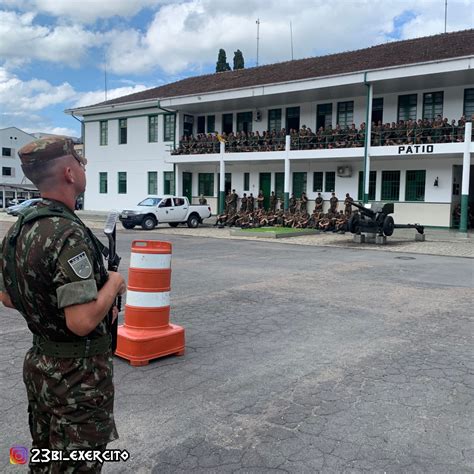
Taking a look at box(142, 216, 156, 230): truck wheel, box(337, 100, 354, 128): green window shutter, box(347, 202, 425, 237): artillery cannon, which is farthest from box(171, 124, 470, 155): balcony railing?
box(142, 216, 156, 230): truck wheel

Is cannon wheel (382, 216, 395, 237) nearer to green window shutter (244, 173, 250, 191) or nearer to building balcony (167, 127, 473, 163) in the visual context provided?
building balcony (167, 127, 473, 163)

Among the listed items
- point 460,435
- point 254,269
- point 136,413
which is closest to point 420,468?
point 460,435

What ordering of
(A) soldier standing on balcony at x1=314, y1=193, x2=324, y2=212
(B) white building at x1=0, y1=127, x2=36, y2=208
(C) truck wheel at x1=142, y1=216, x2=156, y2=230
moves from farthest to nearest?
(B) white building at x1=0, y1=127, x2=36, y2=208 < (A) soldier standing on balcony at x1=314, y1=193, x2=324, y2=212 < (C) truck wheel at x1=142, y1=216, x2=156, y2=230

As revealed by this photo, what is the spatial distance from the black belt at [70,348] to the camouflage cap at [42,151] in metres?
0.77

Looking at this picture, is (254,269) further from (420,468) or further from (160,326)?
(420,468)

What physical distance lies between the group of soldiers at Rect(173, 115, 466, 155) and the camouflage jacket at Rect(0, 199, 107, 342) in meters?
22.3

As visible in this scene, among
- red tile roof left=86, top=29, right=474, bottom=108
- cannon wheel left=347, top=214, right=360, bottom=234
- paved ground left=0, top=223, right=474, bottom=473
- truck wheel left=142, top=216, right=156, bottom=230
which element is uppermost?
red tile roof left=86, top=29, right=474, bottom=108

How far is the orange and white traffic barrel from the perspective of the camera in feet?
16.6

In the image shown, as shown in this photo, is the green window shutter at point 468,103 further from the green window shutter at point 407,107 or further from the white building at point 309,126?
the green window shutter at point 407,107

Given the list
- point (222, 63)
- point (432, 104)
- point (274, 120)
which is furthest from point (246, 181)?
point (222, 63)

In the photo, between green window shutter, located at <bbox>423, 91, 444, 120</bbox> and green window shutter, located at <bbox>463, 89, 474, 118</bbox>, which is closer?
green window shutter, located at <bbox>463, 89, 474, 118</bbox>

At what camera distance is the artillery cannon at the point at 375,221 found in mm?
18250

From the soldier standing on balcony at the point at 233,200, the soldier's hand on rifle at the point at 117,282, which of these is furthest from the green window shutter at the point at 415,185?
the soldier's hand on rifle at the point at 117,282

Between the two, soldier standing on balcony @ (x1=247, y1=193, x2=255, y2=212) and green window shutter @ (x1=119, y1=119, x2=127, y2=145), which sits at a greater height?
green window shutter @ (x1=119, y1=119, x2=127, y2=145)
